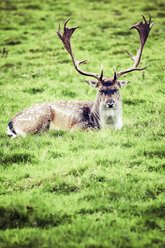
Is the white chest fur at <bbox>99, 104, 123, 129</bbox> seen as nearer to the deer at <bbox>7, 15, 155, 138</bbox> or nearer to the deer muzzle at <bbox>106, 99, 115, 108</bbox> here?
the deer at <bbox>7, 15, 155, 138</bbox>

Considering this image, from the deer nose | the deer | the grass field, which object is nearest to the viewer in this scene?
the grass field

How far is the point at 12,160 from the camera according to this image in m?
5.72

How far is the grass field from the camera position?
3.69 m

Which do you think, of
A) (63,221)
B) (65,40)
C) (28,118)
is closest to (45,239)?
(63,221)

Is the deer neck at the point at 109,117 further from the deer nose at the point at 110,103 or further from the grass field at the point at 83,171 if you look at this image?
the deer nose at the point at 110,103

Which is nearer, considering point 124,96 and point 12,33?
point 124,96

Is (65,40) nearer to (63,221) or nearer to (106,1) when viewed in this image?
(63,221)

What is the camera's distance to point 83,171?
5156mm

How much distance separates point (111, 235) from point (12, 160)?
9.04ft

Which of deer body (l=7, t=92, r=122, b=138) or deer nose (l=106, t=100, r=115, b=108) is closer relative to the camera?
deer nose (l=106, t=100, r=115, b=108)

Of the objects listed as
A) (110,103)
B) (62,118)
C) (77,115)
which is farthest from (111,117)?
(62,118)

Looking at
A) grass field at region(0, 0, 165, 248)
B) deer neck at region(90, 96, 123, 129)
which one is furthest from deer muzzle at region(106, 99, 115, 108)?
grass field at region(0, 0, 165, 248)

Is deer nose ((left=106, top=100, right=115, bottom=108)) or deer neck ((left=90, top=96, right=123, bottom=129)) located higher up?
deer nose ((left=106, top=100, right=115, bottom=108))

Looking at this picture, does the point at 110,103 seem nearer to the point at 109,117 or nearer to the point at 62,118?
the point at 109,117
